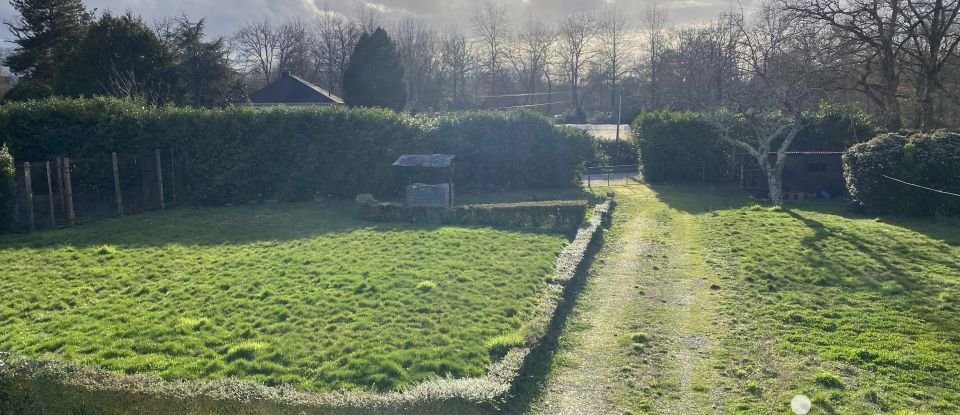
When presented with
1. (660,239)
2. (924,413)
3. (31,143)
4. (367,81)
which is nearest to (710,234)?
(660,239)

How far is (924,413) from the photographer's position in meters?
6.41

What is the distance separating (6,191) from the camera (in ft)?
52.6

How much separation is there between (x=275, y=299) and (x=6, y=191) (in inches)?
429

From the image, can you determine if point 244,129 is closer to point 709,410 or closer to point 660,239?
point 660,239

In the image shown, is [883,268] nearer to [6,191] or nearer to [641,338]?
[641,338]

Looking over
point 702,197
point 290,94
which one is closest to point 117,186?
point 702,197

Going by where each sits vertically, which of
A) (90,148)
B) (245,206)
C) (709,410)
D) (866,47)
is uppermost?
(866,47)

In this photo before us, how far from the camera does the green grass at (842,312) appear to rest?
707 cm

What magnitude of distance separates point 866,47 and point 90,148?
2957 cm

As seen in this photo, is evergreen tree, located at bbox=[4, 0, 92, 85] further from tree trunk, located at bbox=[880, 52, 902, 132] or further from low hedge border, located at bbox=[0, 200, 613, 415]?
tree trunk, located at bbox=[880, 52, 902, 132]

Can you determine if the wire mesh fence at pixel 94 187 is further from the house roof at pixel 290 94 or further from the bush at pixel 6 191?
the house roof at pixel 290 94

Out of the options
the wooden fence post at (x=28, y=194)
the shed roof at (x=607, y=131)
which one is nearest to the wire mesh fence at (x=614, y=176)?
the shed roof at (x=607, y=131)

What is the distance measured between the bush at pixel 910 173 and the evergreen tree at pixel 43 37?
37.6 m

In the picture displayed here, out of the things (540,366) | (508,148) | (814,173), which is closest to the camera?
(540,366)
